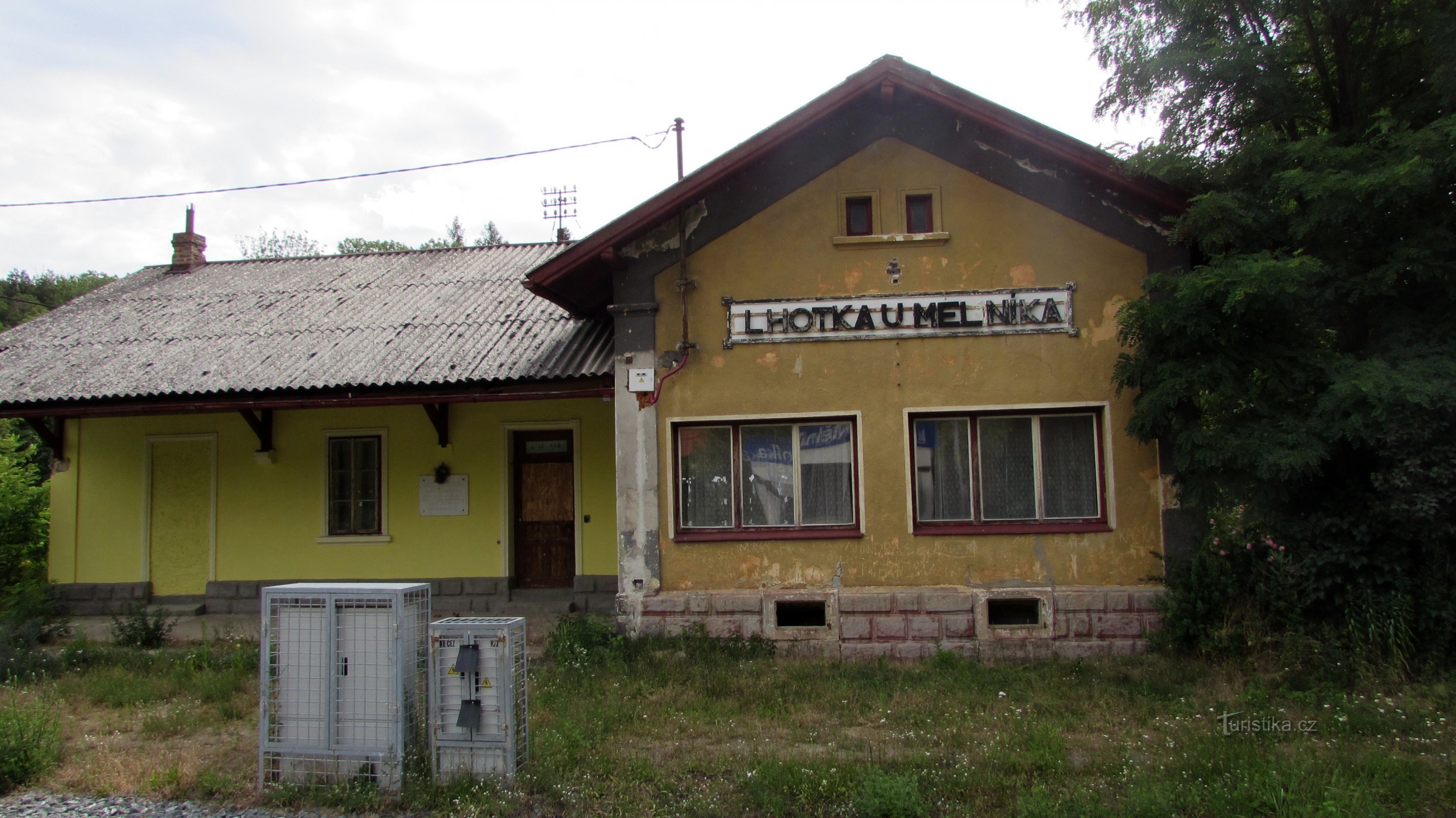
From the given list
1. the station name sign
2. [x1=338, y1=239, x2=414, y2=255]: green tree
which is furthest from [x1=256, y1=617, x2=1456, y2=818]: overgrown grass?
[x1=338, y1=239, x2=414, y2=255]: green tree

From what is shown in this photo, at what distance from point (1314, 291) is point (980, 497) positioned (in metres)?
3.22

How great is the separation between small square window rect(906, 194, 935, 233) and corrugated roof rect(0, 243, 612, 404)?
11.3 feet

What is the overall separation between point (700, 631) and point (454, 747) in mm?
3305

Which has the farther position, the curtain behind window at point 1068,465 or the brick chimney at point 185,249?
the brick chimney at point 185,249

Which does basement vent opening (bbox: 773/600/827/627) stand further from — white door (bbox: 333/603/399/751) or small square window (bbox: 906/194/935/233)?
white door (bbox: 333/603/399/751)

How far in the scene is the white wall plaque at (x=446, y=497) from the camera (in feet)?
36.8

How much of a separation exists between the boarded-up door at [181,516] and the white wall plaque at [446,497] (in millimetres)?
2907

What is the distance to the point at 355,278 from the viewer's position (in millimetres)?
14070

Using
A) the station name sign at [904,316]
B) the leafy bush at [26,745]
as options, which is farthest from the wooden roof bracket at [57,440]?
the station name sign at [904,316]

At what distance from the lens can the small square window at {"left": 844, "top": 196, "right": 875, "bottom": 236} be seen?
876 centimetres

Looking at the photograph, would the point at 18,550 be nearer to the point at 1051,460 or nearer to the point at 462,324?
the point at 462,324

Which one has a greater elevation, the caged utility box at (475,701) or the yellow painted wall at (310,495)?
the yellow painted wall at (310,495)

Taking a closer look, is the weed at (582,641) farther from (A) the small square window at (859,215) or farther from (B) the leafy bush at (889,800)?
(A) the small square window at (859,215)

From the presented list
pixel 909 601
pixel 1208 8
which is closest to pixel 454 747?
pixel 909 601
